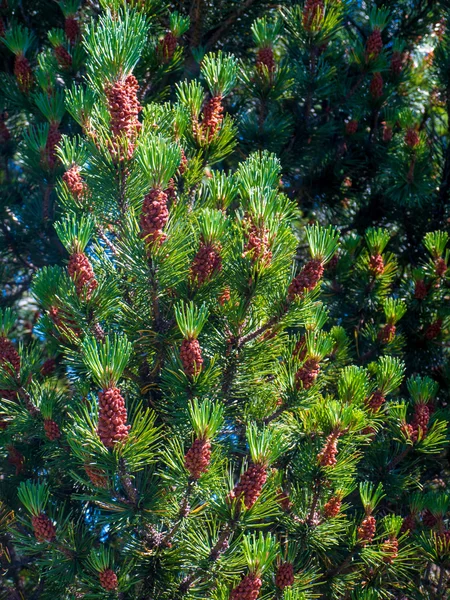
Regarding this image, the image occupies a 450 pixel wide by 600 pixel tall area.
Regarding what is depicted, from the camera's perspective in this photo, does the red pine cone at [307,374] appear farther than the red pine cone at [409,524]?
No

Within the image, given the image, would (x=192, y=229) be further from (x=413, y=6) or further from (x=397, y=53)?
(x=413, y=6)

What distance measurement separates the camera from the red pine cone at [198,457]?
206 cm

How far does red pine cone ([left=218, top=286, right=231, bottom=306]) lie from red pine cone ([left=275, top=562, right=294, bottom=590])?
718 millimetres

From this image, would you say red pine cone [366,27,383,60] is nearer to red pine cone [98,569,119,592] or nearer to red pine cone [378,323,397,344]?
red pine cone [378,323,397,344]

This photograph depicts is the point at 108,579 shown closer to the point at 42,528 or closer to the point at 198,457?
the point at 42,528

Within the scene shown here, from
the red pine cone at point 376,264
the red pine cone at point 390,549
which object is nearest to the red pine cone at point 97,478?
the red pine cone at point 390,549

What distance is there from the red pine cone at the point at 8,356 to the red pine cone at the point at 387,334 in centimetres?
131

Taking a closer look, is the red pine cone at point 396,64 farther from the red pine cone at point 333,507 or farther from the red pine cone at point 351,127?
the red pine cone at point 333,507

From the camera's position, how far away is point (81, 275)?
7.31 feet

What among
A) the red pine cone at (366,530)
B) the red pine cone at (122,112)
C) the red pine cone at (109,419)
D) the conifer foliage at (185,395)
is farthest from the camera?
the red pine cone at (366,530)

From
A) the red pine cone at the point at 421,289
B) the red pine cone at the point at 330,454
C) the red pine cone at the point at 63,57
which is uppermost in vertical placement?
the red pine cone at the point at 63,57

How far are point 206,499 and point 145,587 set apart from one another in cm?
34

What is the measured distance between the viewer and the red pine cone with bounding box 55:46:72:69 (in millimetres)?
3080

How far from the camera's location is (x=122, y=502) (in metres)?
2.16
